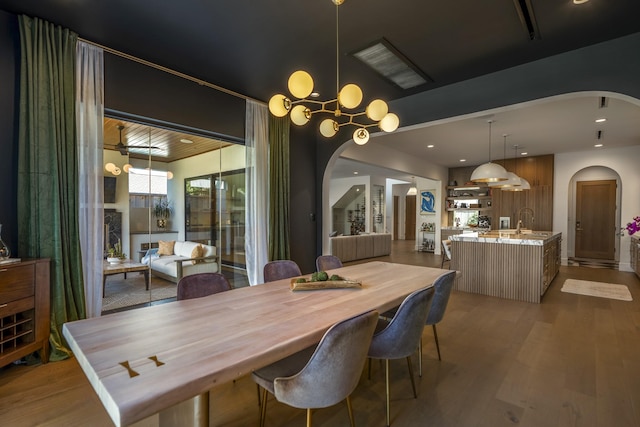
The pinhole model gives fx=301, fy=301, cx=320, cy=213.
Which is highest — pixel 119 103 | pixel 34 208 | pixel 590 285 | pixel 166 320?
pixel 119 103

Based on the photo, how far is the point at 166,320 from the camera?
5.11 feet

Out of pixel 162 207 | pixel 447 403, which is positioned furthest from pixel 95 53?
pixel 447 403

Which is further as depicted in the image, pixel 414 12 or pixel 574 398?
pixel 414 12

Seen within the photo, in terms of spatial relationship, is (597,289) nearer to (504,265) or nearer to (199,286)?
(504,265)

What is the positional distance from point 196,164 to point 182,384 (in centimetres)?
407

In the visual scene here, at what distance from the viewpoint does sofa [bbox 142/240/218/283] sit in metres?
4.09

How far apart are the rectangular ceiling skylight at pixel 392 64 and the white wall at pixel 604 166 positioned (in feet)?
20.7

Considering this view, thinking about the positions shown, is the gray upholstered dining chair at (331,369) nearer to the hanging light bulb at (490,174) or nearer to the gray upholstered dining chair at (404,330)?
the gray upholstered dining chair at (404,330)

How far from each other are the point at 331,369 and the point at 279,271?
1.65 m

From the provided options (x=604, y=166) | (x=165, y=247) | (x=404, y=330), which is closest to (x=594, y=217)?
(x=604, y=166)

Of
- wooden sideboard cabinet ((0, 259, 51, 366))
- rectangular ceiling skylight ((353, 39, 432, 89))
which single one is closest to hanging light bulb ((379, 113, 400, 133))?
rectangular ceiling skylight ((353, 39, 432, 89))

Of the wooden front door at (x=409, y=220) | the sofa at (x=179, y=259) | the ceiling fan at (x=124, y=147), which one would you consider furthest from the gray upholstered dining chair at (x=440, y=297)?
the wooden front door at (x=409, y=220)

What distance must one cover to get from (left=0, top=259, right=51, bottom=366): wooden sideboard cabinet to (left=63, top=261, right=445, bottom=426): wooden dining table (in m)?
1.36

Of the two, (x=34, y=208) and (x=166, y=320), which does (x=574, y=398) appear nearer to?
(x=166, y=320)
